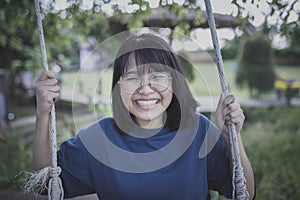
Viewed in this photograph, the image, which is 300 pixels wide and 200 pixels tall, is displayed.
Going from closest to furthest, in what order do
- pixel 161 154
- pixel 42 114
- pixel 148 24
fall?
pixel 42 114
pixel 161 154
pixel 148 24

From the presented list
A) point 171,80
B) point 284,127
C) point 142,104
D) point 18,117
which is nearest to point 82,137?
point 142,104

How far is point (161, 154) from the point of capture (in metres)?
1.14

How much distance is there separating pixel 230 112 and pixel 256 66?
6.39 meters

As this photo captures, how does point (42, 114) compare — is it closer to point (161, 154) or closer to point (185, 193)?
point (161, 154)

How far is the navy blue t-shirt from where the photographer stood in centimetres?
109

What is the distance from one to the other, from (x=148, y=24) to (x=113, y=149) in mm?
1932

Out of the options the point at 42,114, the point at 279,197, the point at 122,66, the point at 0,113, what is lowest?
the point at 279,197

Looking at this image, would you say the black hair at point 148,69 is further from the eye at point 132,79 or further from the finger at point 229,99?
the finger at point 229,99

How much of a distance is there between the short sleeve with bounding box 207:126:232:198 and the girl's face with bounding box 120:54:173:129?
0.21 metres

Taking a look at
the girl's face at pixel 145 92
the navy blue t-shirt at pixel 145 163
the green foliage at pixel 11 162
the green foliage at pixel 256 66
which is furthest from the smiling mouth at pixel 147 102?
the green foliage at pixel 256 66

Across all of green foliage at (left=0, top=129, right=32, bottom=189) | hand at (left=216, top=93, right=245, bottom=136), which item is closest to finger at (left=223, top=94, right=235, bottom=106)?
hand at (left=216, top=93, right=245, bottom=136)

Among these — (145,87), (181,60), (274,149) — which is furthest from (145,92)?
(274,149)

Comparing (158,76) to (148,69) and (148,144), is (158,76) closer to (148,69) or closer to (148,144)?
(148,69)

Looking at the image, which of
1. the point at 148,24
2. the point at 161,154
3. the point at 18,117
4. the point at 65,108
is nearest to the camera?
the point at 161,154
